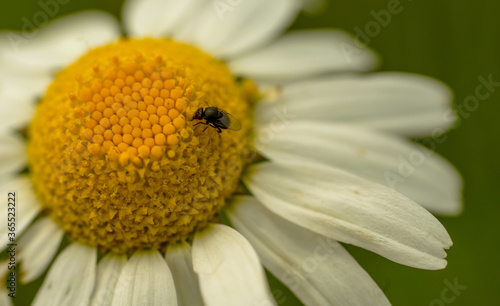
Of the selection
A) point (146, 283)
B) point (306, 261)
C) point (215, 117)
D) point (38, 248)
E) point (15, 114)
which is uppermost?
point (15, 114)

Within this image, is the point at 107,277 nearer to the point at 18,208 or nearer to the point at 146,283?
the point at 146,283

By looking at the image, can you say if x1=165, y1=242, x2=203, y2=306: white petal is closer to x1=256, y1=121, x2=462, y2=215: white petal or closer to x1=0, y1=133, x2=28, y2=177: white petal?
x1=256, y1=121, x2=462, y2=215: white petal

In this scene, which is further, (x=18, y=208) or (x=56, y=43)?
(x=56, y=43)

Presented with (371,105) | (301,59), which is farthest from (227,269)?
(301,59)

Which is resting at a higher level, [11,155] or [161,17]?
Result: [161,17]

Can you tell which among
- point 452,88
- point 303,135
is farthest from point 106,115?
point 452,88

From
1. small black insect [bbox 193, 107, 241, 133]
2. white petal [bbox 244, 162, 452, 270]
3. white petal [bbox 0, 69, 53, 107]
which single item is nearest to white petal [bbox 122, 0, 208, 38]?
white petal [bbox 0, 69, 53, 107]

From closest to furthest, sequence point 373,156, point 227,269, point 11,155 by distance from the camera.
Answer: point 227,269, point 373,156, point 11,155

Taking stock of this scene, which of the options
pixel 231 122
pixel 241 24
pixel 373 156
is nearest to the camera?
pixel 231 122
